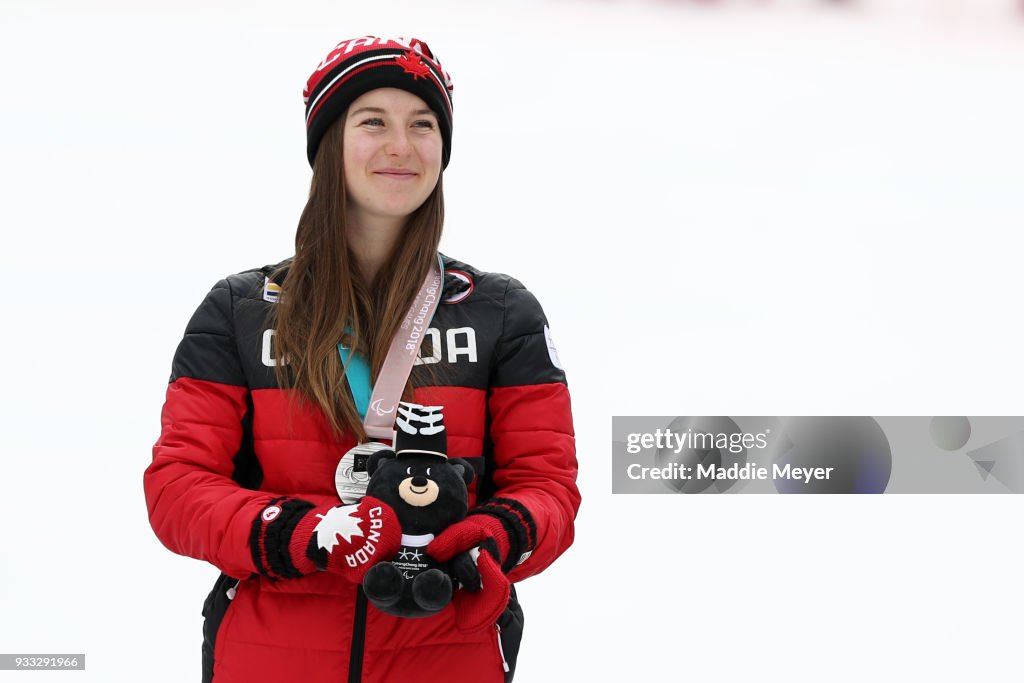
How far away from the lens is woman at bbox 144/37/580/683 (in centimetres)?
117

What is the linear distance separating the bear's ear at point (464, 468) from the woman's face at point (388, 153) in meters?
0.32

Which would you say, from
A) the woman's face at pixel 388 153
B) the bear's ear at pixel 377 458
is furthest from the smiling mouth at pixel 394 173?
the bear's ear at pixel 377 458

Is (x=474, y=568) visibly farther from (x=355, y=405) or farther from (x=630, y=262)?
(x=630, y=262)

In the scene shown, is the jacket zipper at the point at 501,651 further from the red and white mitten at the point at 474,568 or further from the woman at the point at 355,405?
the red and white mitten at the point at 474,568

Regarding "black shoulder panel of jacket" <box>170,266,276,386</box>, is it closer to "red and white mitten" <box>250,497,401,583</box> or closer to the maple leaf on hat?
"red and white mitten" <box>250,497,401,583</box>

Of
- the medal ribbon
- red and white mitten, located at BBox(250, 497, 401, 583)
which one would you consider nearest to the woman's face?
the medal ribbon

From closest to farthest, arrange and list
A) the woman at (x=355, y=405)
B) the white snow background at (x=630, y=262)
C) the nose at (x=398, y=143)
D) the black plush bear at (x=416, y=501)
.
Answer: the black plush bear at (x=416, y=501) < the woman at (x=355, y=405) < the nose at (x=398, y=143) < the white snow background at (x=630, y=262)

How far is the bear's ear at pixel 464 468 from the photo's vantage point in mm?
1158

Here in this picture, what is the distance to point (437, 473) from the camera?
3.70 ft

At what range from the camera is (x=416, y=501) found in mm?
1109

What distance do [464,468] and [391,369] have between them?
0.54 ft

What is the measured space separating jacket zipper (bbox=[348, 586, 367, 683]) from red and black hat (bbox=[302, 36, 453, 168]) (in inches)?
22.1

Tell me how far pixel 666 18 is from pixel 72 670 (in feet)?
6.36

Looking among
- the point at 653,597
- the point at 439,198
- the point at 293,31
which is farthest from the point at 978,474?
the point at 293,31
